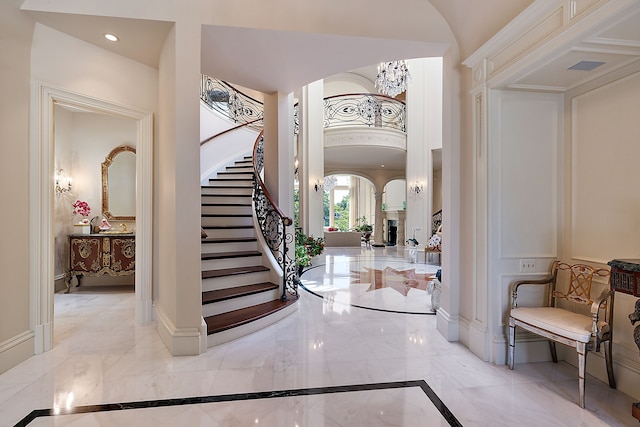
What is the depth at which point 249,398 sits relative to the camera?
224cm

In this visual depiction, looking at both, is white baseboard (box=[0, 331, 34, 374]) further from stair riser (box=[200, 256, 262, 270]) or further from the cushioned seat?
the cushioned seat

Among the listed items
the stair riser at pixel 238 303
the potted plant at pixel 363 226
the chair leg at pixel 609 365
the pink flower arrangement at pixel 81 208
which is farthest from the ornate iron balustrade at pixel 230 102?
the potted plant at pixel 363 226

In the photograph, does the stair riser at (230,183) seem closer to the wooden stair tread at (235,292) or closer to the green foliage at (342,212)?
the wooden stair tread at (235,292)

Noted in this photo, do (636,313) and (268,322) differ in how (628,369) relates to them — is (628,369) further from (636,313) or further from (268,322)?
(268,322)

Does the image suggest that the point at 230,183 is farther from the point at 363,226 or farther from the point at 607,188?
the point at 363,226

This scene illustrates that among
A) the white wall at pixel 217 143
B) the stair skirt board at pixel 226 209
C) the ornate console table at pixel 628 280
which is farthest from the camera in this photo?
the white wall at pixel 217 143

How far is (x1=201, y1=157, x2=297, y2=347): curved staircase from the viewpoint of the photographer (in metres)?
3.44

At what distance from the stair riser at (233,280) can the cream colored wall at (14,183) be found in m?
1.63

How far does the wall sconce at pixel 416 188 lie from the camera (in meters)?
9.52

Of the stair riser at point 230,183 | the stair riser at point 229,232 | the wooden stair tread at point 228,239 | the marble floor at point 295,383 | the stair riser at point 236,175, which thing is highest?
the stair riser at point 236,175

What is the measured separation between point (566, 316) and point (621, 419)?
0.68 metres

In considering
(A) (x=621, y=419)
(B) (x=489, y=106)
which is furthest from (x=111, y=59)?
(A) (x=621, y=419)

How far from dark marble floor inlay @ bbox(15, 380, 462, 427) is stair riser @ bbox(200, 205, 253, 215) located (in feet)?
11.9

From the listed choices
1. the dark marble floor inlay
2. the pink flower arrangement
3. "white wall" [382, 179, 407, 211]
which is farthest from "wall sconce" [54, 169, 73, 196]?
"white wall" [382, 179, 407, 211]
